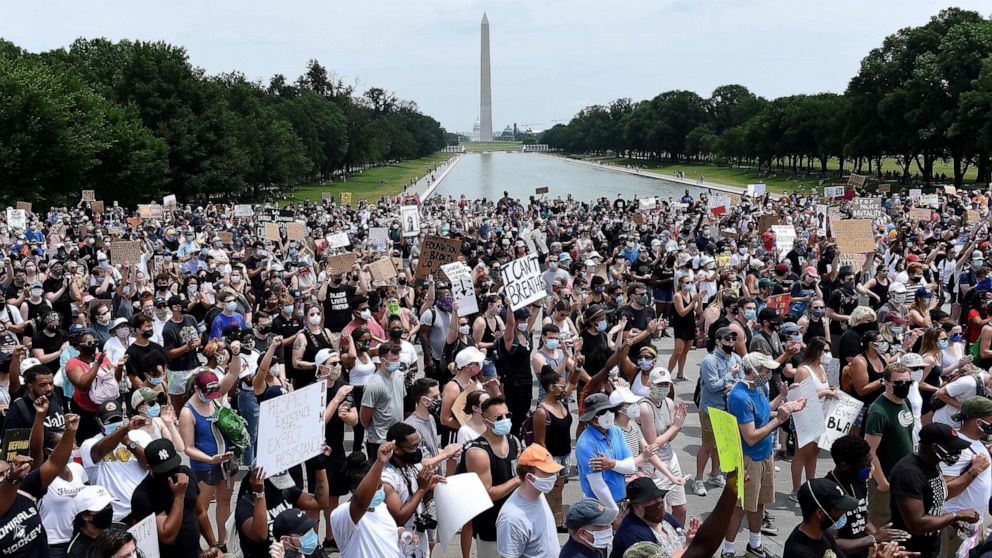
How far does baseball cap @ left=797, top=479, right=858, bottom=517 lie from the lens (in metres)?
5.10

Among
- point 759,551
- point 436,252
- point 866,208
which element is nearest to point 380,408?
point 759,551

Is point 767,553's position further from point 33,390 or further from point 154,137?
point 154,137

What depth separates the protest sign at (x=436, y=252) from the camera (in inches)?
619

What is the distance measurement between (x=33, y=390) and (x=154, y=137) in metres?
54.0

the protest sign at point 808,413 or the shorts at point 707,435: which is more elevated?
the protest sign at point 808,413

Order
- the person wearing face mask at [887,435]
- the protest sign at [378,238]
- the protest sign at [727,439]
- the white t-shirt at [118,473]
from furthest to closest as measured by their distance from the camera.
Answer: the protest sign at [378,238]
the person wearing face mask at [887,435]
the white t-shirt at [118,473]
the protest sign at [727,439]

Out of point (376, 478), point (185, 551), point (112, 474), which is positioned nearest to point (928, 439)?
point (376, 478)

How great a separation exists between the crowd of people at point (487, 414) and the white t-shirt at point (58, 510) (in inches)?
0.5

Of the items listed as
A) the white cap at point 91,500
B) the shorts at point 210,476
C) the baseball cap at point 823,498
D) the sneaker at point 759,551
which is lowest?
the sneaker at point 759,551

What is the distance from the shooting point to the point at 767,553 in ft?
24.8

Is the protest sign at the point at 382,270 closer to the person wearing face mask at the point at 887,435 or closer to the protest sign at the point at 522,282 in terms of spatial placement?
the protest sign at the point at 522,282

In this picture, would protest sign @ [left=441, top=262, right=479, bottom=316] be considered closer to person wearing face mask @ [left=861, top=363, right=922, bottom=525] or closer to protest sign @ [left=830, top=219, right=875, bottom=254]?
person wearing face mask @ [left=861, top=363, right=922, bottom=525]

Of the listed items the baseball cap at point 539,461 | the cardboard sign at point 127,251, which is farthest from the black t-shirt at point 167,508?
the cardboard sign at point 127,251

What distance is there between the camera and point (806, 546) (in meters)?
5.07
